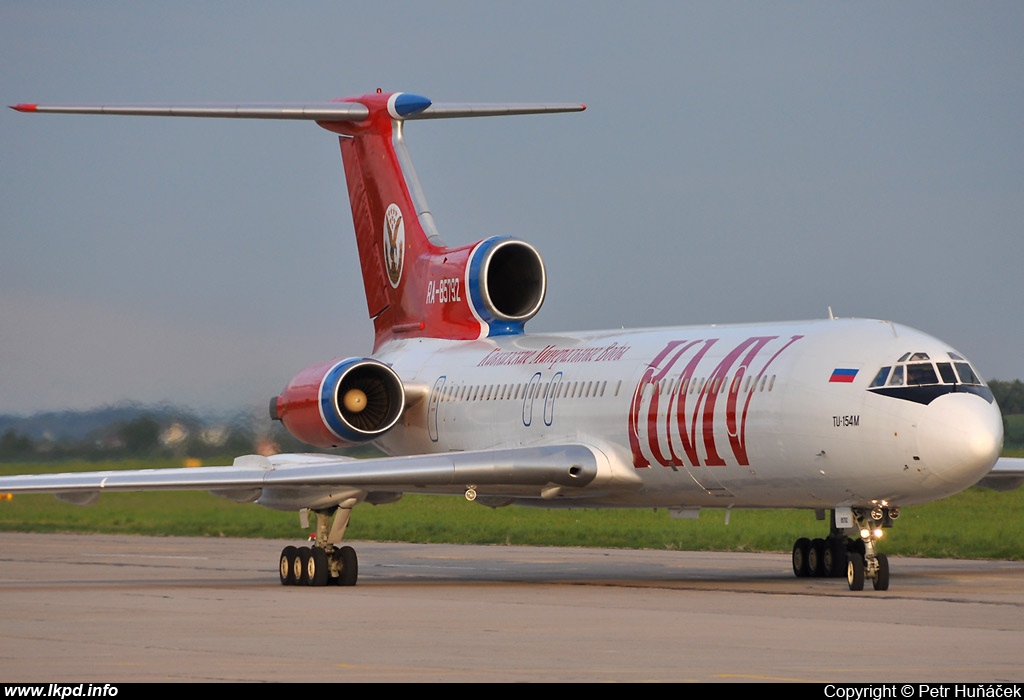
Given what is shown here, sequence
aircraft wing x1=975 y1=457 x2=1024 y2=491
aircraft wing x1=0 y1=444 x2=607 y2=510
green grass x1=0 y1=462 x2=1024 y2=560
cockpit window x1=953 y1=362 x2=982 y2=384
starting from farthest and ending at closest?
green grass x1=0 y1=462 x2=1024 y2=560 → aircraft wing x1=975 y1=457 x2=1024 y2=491 → aircraft wing x1=0 y1=444 x2=607 y2=510 → cockpit window x1=953 y1=362 x2=982 y2=384

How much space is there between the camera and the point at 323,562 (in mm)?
Answer: 23891

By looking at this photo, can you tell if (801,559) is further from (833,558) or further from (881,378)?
(881,378)

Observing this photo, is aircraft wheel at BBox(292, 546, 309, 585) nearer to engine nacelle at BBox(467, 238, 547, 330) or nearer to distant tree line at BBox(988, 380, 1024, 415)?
engine nacelle at BBox(467, 238, 547, 330)

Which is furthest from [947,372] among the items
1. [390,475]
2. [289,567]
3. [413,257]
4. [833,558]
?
[413,257]

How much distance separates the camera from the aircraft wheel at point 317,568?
2381 centimetres

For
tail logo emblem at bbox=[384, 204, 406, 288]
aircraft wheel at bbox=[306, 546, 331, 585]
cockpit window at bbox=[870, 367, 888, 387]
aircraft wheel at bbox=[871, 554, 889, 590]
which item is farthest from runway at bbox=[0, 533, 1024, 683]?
tail logo emblem at bbox=[384, 204, 406, 288]

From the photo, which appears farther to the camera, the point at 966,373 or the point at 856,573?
the point at 966,373

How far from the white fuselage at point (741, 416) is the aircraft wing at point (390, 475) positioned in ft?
2.45

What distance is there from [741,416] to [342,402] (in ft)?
25.5

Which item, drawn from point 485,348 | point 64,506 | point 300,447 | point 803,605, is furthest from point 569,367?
point 64,506

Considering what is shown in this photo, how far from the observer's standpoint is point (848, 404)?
20.6 m

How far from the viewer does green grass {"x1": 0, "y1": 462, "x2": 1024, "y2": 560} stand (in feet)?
107

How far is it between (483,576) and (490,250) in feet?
19.6
